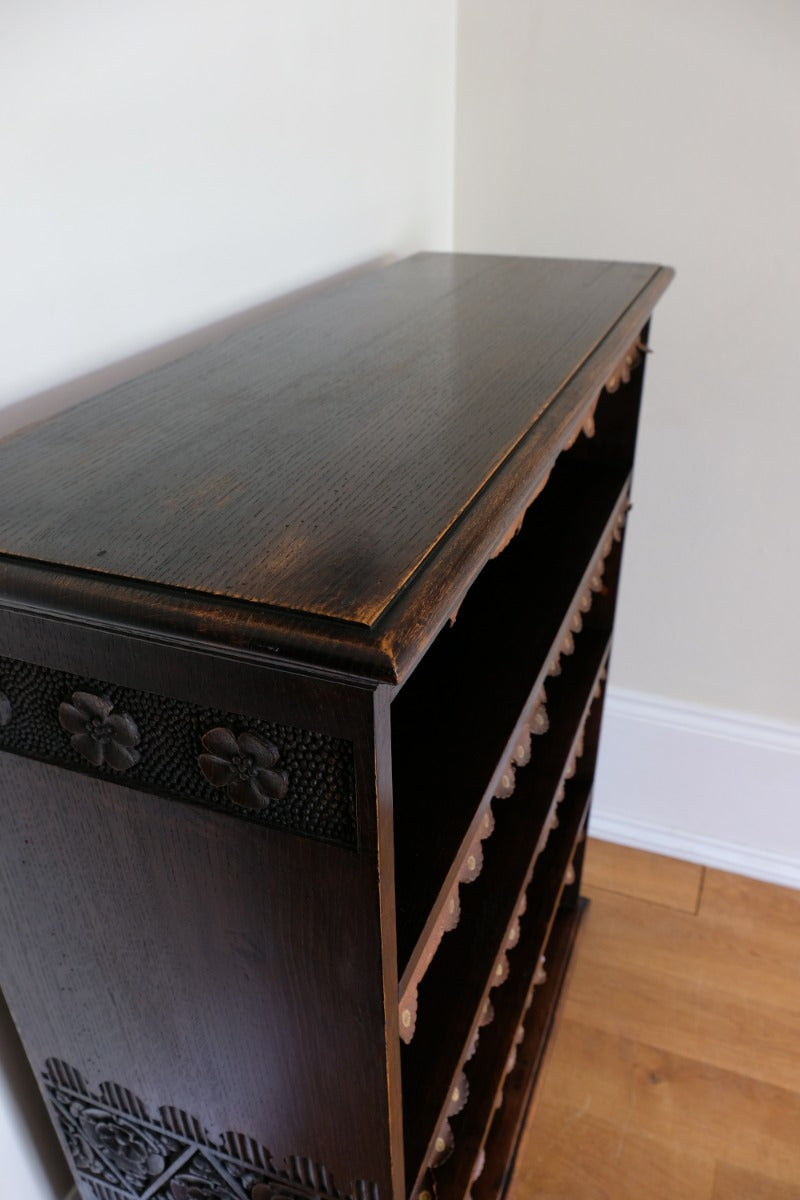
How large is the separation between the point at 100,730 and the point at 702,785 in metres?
1.16

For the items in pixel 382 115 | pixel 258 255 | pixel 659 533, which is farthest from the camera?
pixel 659 533

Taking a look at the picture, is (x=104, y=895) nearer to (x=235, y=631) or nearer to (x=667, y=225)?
(x=235, y=631)

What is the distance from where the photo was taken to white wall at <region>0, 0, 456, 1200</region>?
53 cm

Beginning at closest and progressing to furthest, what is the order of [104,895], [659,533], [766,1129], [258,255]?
[104,895]
[258,255]
[766,1129]
[659,533]

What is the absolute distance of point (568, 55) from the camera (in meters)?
1.07

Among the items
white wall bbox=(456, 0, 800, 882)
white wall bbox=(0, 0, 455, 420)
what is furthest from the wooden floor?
white wall bbox=(0, 0, 455, 420)

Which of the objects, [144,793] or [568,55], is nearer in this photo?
[144,793]

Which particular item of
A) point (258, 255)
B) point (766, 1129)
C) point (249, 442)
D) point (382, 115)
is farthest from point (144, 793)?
point (766, 1129)

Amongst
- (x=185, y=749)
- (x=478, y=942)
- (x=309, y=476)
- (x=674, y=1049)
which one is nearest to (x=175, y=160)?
(x=309, y=476)

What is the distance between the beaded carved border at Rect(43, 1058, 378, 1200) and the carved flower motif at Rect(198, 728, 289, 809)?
28 centimetres

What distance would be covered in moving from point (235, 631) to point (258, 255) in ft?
1.73

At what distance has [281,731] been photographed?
1.22ft

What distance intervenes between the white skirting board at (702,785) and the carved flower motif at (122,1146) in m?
0.94

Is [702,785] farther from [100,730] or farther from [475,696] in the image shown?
[100,730]
